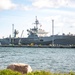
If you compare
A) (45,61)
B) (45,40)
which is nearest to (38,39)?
(45,40)

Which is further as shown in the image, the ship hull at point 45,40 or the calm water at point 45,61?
the ship hull at point 45,40

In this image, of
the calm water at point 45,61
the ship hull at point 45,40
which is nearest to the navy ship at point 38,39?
the ship hull at point 45,40

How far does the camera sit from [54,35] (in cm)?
17825

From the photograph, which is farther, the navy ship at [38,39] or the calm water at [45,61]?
the navy ship at [38,39]

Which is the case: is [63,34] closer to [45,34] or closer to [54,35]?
[54,35]

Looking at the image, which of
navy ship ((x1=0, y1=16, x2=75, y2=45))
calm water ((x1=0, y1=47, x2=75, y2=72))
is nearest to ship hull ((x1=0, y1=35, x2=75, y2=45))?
navy ship ((x1=0, y1=16, x2=75, y2=45))

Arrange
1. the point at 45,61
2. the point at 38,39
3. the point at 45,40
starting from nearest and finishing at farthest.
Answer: the point at 45,61
the point at 45,40
the point at 38,39

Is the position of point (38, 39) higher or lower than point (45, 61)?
higher

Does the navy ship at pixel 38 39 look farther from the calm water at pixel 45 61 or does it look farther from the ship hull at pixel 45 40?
the calm water at pixel 45 61

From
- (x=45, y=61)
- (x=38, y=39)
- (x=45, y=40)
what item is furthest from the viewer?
(x=38, y=39)

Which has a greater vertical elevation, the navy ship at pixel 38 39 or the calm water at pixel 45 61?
the navy ship at pixel 38 39

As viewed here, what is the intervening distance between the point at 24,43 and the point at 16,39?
7189 mm

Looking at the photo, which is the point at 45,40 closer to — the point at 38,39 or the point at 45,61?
the point at 38,39

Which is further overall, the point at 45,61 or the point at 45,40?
the point at 45,40
